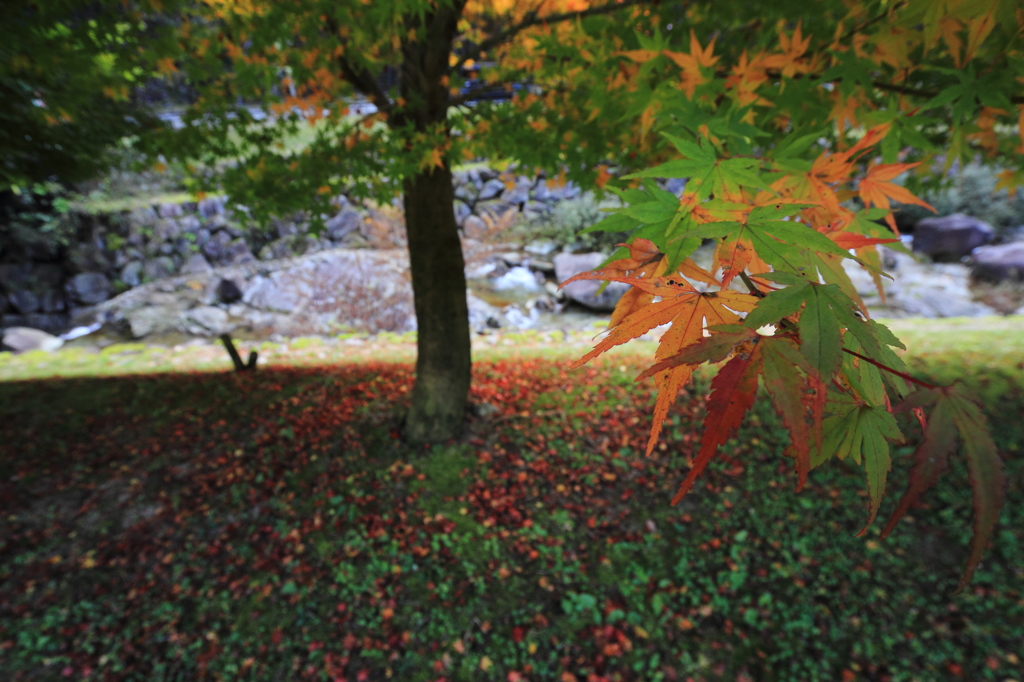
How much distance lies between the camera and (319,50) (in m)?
2.72

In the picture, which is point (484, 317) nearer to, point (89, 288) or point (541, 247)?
point (541, 247)

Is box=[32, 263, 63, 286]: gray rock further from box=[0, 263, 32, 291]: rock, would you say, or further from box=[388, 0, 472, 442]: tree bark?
box=[388, 0, 472, 442]: tree bark

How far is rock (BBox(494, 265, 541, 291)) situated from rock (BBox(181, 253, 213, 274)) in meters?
9.00

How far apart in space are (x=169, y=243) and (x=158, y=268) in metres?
0.89

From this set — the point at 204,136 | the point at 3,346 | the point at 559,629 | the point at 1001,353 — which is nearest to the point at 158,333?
the point at 3,346

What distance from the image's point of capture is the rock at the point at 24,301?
1223 cm

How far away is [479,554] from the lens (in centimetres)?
318

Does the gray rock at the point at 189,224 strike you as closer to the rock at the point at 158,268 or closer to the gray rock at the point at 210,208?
the gray rock at the point at 210,208

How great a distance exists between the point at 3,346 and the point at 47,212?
15.4ft

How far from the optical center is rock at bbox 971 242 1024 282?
427 inches

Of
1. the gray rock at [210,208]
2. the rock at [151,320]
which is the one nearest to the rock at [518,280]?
the rock at [151,320]

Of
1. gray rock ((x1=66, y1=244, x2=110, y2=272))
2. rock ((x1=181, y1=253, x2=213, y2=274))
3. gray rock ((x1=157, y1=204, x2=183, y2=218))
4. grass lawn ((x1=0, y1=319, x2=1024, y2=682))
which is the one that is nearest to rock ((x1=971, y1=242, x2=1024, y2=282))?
grass lawn ((x1=0, y1=319, x2=1024, y2=682))

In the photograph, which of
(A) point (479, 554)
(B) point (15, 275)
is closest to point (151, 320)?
(B) point (15, 275)

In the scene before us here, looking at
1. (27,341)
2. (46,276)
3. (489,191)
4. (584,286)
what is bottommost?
(27,341)
